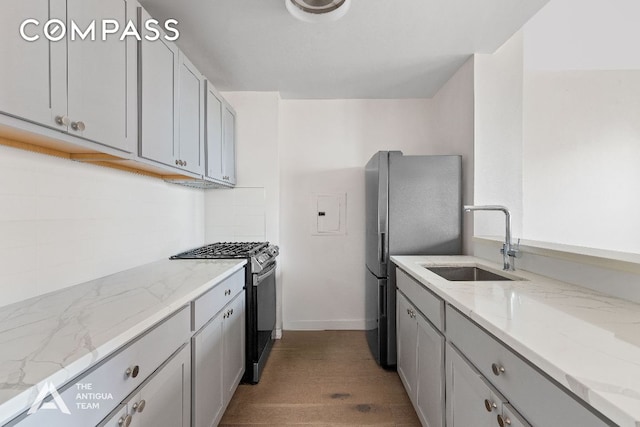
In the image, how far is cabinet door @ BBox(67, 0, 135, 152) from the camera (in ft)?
3.73

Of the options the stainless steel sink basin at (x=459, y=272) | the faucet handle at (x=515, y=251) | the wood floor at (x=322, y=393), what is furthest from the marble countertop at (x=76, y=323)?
the faucet handle at (x=515, y=251)

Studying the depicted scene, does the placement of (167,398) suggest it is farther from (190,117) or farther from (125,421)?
(190,117)

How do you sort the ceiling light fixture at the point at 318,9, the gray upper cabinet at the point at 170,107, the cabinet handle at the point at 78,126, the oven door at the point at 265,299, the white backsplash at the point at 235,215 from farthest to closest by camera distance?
the white backsplash at the point at 235,215 → the oven door at the point at 265,299 → the ceiling light fixture at the point at 318,9 → the gray upper cabinet at the point at 170,107 → the cabinet handle at the point at 78,126

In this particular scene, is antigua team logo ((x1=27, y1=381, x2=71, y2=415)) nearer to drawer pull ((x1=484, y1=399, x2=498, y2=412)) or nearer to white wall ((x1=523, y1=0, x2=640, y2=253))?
drawer pull ((x1=484, y1=399, x2=498, y2=412))

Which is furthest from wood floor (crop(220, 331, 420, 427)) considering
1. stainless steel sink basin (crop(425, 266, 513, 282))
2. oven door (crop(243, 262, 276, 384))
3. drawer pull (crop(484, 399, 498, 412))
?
drawer pull (crop(484, 399, 498, 412))

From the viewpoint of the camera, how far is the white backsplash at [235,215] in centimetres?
313

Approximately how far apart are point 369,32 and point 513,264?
177cm

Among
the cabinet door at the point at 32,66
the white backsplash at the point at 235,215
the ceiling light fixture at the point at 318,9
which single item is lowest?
the white backsplash at the point at 235,215

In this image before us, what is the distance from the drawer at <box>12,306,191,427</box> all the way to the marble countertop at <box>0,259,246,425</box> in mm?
48

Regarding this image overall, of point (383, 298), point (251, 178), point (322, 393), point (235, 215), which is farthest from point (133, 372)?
point (251, 178)

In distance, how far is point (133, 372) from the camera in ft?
3.24

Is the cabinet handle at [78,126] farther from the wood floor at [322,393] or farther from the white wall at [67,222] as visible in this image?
the wood floor at [322,393]

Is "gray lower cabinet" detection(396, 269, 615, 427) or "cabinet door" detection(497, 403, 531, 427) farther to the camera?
"cabinet door" detection(497, 403, 531, 427)

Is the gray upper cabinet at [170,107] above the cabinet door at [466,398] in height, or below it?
above
